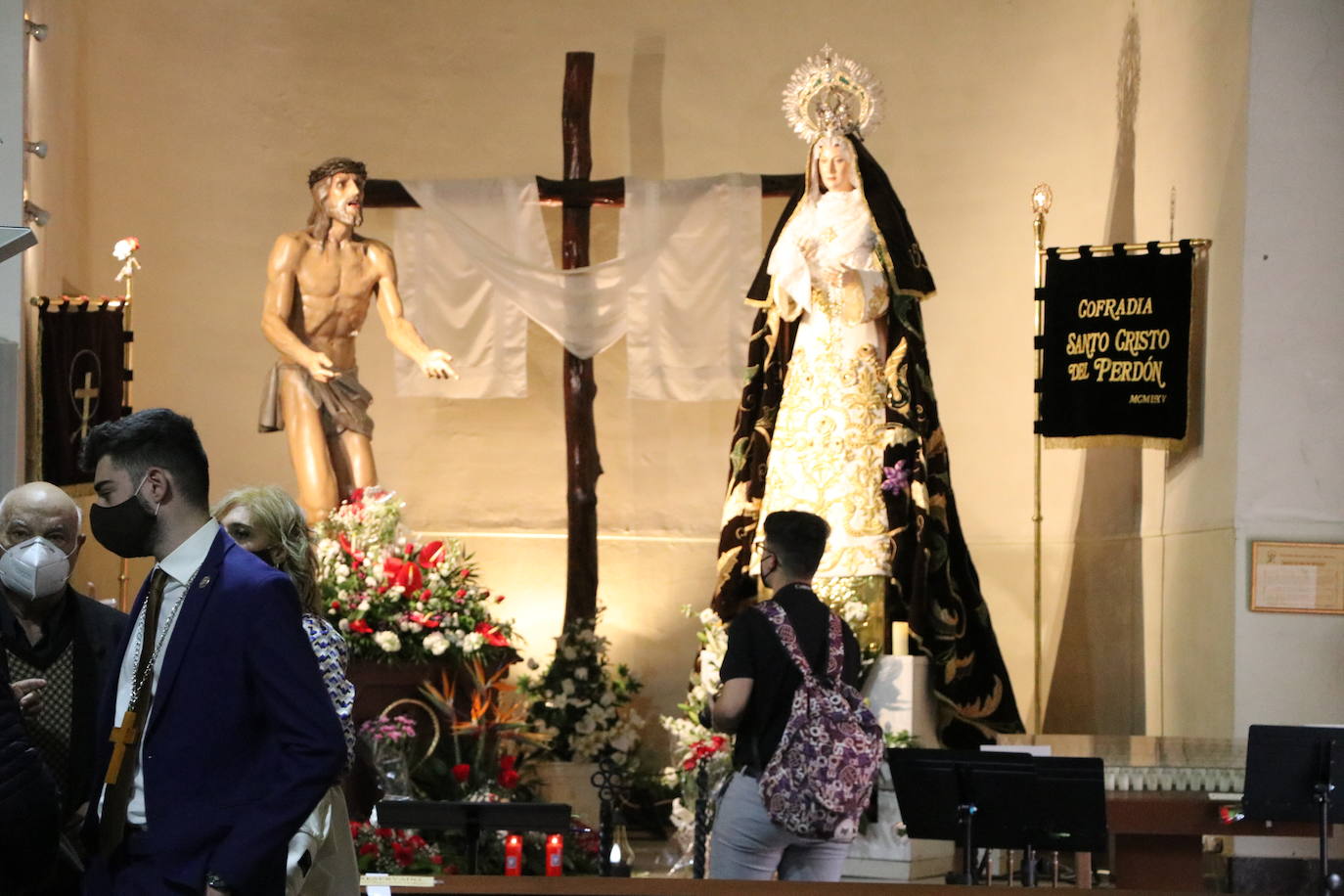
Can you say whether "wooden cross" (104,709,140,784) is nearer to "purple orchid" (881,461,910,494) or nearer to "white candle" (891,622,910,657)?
"white candle" (891,622,910,657)

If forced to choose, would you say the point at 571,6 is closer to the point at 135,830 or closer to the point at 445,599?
the point at 445,599

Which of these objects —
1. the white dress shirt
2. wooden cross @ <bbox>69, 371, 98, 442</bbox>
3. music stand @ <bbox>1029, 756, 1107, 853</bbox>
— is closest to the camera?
the white dress shirt

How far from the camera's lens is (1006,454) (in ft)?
32.6

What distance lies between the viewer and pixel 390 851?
624cm

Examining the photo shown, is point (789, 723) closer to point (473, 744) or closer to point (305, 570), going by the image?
point (305, 570)

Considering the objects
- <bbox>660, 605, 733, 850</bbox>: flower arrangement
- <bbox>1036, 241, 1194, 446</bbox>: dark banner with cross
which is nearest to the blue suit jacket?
<bbox>660, 605, 733, 850</bbox>: flower arrangement

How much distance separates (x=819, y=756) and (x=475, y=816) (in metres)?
0.89

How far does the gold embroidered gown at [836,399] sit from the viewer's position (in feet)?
25.9

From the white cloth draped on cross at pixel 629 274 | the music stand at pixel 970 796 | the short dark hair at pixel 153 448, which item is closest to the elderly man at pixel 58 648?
the short dark hair at pixel 153 448

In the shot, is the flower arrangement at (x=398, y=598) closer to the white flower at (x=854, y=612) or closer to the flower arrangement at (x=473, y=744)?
the flower arrangement at (x=473, y=744)

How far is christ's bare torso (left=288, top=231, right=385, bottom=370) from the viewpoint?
8875mm

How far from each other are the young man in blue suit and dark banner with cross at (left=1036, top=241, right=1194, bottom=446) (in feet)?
19.7

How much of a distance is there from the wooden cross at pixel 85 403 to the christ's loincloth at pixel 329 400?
0.81m

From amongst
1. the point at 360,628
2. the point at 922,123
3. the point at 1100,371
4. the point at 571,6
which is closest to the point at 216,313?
the point at 571,6
